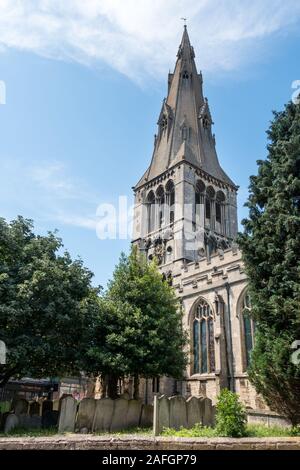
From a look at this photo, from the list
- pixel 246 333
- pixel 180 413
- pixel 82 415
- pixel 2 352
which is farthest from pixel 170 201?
pixel 82 415

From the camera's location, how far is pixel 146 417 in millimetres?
15547

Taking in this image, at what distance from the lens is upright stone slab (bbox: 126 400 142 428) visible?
14.8 meters

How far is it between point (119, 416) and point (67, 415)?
6.85 feet

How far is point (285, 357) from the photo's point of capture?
10.7 m

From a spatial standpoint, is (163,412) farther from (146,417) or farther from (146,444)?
(146,444)

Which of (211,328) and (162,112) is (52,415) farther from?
(162,112)

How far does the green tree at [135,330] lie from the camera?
17062 mm

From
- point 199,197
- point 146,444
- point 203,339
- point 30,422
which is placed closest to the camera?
point 146,444

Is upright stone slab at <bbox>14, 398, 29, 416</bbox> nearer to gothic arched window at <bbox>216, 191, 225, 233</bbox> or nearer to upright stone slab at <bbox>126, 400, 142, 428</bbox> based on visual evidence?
upright stone slab at <bbox>126, 400, 142, 428</bbox>

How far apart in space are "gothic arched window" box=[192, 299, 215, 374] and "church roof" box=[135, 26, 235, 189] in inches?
833
